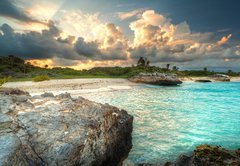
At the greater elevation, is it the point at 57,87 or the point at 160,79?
the point at 160,79

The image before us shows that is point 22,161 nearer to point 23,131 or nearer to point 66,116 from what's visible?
point 23,131

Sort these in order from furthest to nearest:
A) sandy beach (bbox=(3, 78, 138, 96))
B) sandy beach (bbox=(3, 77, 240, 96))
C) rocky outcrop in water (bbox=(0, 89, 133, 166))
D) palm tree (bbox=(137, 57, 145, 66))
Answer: palm tree (bbox=(137, 57, 145, 66)) → sandy beach (bbox=(3, 77, 240, 96)) → sandy beach (bbox=(3, 78, 138, 96)) → rocky outcrop in water (bbox=(0, 89, 133, 166))

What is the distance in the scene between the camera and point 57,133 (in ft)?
24.1

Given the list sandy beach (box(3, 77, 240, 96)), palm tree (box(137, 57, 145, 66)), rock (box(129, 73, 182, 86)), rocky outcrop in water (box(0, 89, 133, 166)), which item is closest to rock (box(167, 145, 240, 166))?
rocky outcrop in water (box(0, 89, 133, 166))

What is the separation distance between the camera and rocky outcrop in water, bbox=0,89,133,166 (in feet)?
20.9

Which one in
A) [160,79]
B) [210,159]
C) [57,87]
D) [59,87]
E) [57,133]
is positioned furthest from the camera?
[160,79]

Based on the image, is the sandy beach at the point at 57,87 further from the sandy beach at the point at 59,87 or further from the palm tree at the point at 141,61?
the palm tree at the point at 141,61

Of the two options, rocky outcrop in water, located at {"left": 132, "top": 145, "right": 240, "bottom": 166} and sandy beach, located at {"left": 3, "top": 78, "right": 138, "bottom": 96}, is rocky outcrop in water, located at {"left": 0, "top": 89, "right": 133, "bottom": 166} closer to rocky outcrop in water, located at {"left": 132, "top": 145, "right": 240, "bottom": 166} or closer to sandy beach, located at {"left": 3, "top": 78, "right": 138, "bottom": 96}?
rocky outcrop in water, located at {"left": 132, "top": 145, "right": 240, "bottom": 166}

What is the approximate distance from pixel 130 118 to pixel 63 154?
6.24 meters

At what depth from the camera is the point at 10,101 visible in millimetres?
8891

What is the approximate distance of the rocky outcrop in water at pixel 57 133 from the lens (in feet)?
20.9

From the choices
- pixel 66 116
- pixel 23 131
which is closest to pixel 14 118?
pixel 23 131

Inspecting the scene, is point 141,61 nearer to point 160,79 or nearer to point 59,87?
point 160,79

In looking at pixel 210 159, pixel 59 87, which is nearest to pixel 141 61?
pixel 59 87
